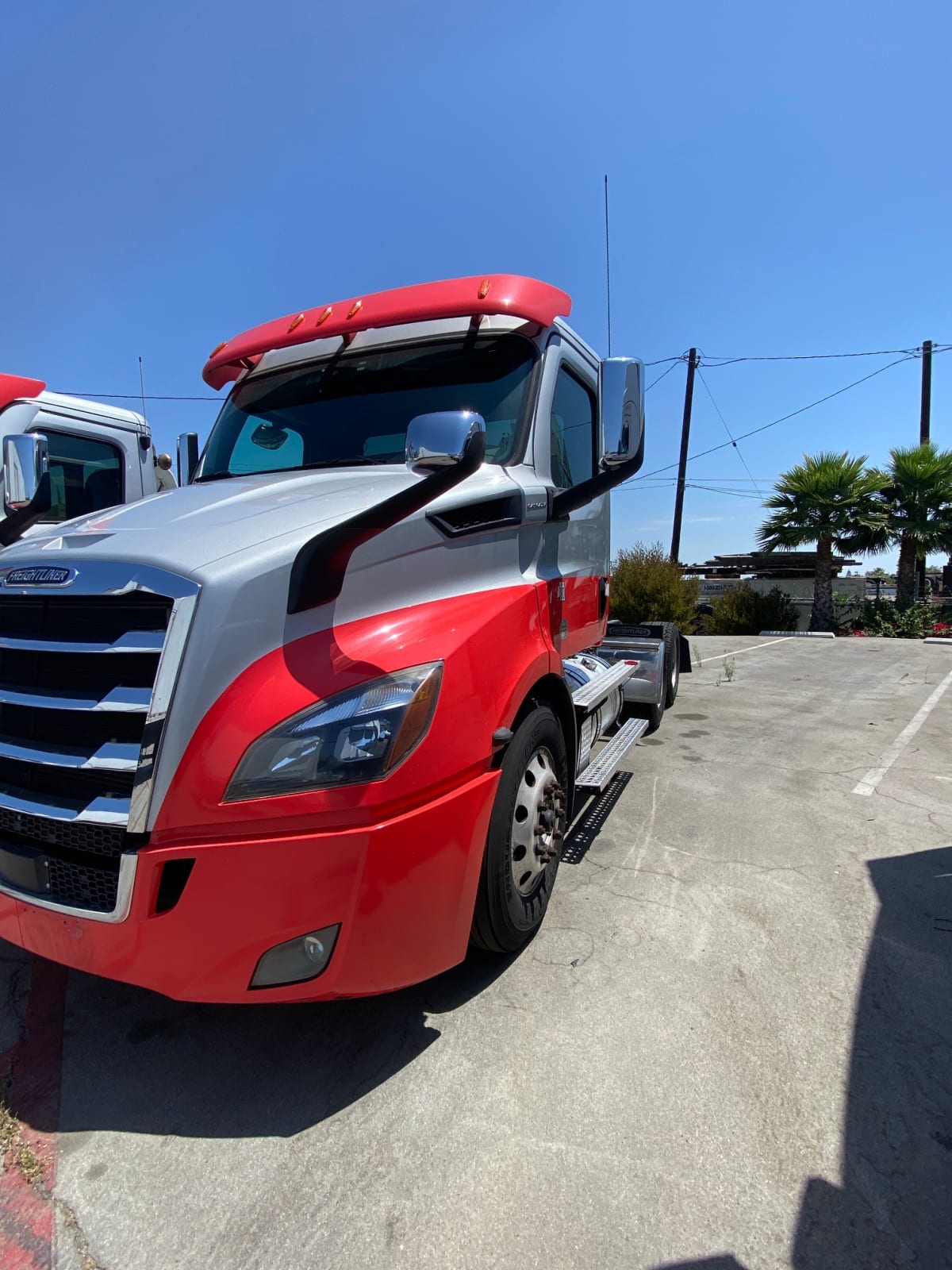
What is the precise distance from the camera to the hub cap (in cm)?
278

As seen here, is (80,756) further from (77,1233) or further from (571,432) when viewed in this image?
(571,432)

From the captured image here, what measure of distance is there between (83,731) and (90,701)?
0.10m

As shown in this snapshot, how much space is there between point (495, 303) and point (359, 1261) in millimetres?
3311

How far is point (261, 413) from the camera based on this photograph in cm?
356

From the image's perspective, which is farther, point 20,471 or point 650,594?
point 650,594

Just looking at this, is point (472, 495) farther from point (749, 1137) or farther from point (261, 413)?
point (749, 1137)

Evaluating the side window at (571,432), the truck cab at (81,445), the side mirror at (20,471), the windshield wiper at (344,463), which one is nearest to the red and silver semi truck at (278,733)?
the windshield wiper at (344,463)

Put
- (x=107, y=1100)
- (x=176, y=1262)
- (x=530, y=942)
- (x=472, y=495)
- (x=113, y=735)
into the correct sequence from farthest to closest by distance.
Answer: (x=530, y=942) → (x=472, y=495) → (x=107, y=1100) → (x=113, y=735) → (x=176, y=1262)

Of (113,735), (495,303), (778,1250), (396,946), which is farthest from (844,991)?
(495,303)

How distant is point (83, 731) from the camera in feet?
6.59

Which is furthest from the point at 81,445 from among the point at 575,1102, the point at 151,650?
the point at 575,1102

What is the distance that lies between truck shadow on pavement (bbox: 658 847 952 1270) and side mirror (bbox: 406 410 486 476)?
2.15 m

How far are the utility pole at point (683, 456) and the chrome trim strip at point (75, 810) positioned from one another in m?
25.3

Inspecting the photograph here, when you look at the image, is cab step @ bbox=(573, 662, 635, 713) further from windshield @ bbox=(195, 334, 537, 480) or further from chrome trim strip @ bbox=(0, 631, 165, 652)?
chrome trim strip @ bbox=(0, 631, 165, 652)
